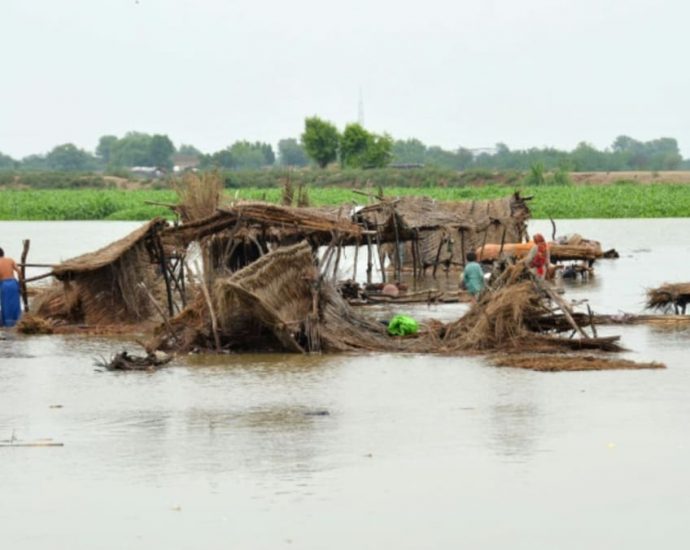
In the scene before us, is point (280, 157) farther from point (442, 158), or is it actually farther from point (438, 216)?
point (438, 216)

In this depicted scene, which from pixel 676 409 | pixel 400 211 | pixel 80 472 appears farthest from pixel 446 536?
pixel 400 211

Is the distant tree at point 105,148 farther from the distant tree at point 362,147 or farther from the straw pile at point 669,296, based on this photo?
the straw pile at point 669,296

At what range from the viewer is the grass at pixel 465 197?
66625 millimetres

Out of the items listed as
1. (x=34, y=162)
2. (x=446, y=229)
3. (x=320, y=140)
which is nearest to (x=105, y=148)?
(x=34, y=162)

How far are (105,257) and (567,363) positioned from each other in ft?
22.5

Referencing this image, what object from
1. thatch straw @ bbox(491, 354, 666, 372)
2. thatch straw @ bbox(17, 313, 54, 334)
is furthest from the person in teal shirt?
thatch straw @ bbox(17, 313, 54, 334)

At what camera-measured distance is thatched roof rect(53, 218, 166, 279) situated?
19.7m

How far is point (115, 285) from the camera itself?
20406 mm

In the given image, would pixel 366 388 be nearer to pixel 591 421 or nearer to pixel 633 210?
pixel 591 421

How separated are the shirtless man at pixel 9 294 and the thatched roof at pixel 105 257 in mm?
744

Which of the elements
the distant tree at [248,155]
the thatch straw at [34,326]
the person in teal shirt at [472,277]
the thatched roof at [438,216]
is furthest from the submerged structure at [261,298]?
the distant tree at [248,155]

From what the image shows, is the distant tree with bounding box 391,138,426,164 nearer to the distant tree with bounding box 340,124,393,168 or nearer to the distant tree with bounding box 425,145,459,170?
the distant tree with bounding box 425,145,459,170

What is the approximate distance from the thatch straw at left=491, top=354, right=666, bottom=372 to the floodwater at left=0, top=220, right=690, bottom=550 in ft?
0.89

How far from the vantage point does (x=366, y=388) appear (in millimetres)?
14672
